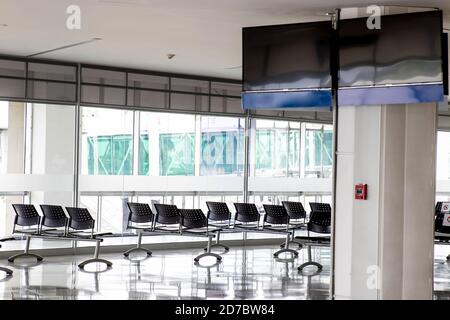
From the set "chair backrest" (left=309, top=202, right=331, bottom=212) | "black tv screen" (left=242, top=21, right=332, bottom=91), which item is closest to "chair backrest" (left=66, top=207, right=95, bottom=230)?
"black tv screen" (left=242, top=21, right=332, bottom=91)

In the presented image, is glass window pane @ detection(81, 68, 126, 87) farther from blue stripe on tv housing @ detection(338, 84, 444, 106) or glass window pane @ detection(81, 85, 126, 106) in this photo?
blue stripe on tv housing @ detection(338, 84, 444, 106)

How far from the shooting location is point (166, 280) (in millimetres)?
9508

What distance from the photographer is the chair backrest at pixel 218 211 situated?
42.3ft

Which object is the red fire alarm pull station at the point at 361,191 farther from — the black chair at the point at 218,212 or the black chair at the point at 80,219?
the black chair at the point at 218,212

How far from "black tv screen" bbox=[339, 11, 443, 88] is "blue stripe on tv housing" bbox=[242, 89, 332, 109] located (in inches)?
10.6

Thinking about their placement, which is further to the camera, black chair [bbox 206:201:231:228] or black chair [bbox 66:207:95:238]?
black chair [bbox 206:201:231:228]

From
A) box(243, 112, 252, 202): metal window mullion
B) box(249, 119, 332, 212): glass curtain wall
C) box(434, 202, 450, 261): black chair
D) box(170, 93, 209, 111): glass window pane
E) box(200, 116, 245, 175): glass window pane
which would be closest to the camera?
box(434, 202, 450, 261): black chair

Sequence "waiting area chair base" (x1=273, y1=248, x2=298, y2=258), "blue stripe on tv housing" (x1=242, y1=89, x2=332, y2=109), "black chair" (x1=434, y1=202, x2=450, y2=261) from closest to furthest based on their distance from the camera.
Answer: "blue stripe on tv housing" (x1=242, y1=89, x2=332, y2=109) < "black chair" (x1=434, y1=202, x2=450, y2=261) < "waiting area chair base" (x1=273, y1=248, x2=298, y2=258)

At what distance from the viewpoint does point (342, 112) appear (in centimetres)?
805

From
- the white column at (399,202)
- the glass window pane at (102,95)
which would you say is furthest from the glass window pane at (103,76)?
the white column at (399,202)

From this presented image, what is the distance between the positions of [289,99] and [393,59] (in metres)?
1.27

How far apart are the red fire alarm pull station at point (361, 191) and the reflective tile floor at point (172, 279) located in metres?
1.35

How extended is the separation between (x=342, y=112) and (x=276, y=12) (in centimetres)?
142

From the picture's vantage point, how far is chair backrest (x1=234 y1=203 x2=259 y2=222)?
13.0 m
